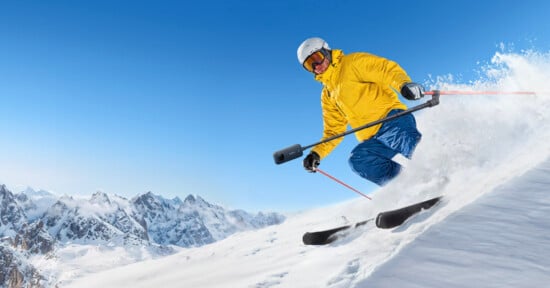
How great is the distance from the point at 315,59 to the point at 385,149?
1.73 meters

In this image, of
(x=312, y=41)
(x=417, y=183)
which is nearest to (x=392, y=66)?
(x=312, y=41)

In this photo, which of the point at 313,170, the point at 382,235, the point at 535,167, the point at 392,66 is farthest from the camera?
the point at 313,170

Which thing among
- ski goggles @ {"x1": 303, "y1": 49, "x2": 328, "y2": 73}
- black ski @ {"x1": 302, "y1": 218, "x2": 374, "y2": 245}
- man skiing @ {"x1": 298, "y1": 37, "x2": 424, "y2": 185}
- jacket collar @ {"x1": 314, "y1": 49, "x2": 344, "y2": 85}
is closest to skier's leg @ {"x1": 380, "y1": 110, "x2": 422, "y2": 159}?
man skiing @ {"x1": 298, "y1": 37, "x2": 424, "y2": 185}

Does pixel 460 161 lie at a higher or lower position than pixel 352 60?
lower

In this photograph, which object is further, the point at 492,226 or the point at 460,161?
the point at 460,161

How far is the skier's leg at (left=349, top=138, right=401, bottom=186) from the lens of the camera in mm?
6867

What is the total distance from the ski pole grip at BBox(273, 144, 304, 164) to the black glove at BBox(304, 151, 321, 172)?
732mm

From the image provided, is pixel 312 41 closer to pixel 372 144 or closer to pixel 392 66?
pixel 392 66

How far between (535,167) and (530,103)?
20.3 ft

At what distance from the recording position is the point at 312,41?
263 inches

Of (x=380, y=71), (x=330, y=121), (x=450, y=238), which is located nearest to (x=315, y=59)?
(x=380, y=71)

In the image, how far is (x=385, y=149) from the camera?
6.88m

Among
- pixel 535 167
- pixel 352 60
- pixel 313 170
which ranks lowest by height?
pixel 535 167

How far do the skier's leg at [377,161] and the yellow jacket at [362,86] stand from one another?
189 mm
